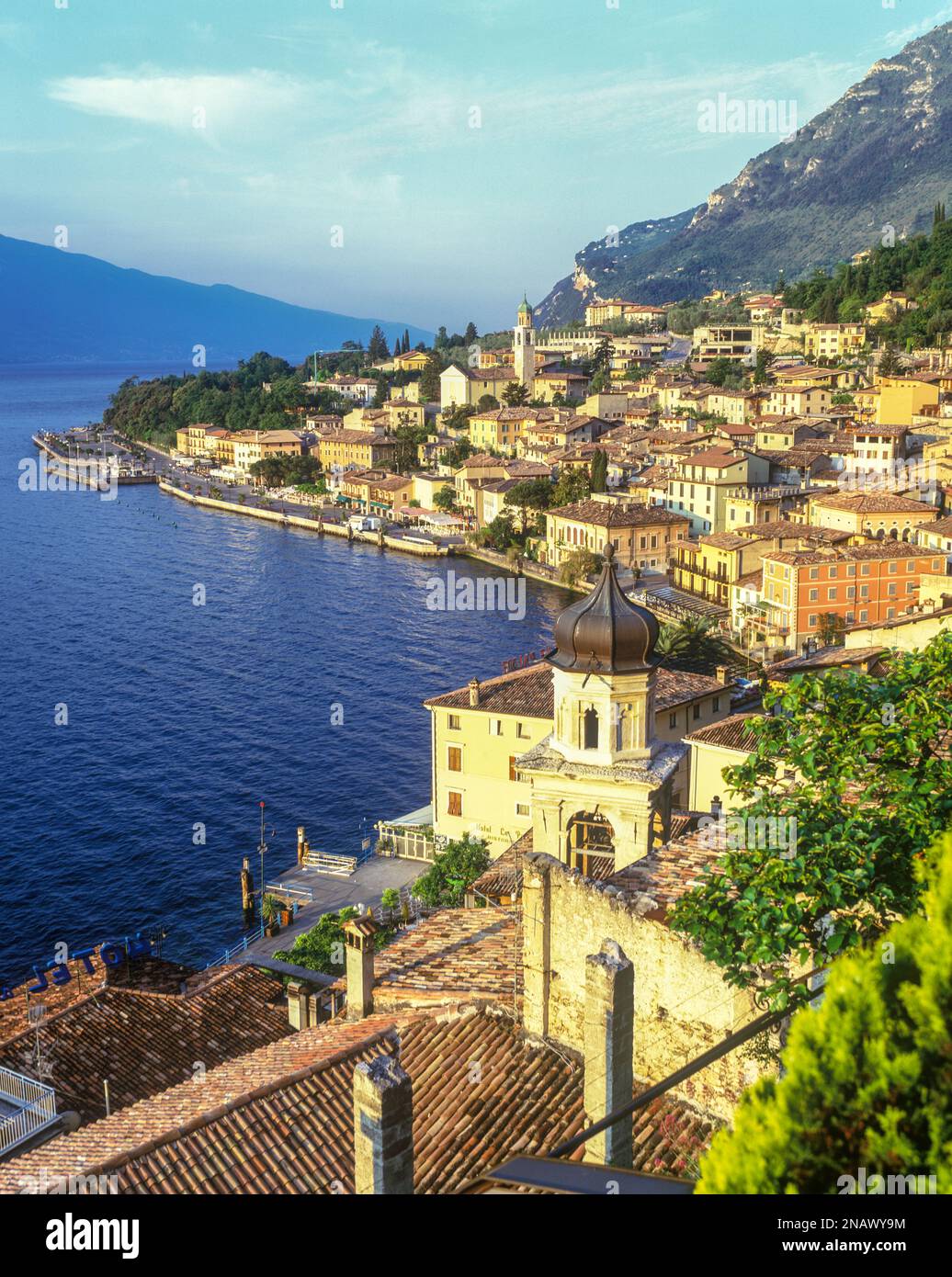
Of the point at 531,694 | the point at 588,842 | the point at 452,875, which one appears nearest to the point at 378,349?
the point at 531,694

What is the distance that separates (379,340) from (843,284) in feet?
253

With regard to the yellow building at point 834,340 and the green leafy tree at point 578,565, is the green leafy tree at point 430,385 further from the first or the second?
the green leafy tree at point 578,565

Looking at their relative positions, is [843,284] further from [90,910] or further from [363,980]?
[363,980]

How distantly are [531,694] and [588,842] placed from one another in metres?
14.1

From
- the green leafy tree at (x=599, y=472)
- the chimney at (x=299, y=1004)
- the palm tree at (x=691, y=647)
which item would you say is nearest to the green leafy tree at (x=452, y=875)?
the chimney at (x=299, y=1004)

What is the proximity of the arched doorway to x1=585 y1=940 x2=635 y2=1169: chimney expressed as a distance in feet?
16.1

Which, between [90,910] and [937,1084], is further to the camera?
[90,910]

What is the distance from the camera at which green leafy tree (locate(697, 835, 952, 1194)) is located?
165 inches

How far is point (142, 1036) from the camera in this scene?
15.5m

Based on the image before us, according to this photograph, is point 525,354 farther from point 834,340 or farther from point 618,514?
point 618,514

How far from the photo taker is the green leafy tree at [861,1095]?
13.8ft

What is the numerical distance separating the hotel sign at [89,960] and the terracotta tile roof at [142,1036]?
6.38 feet

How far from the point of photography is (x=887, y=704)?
29.1 ft
